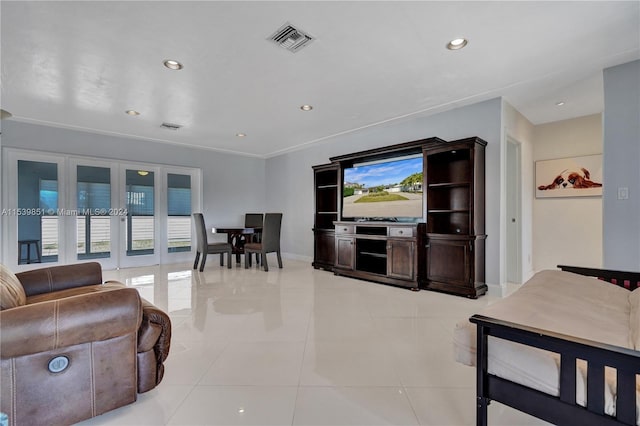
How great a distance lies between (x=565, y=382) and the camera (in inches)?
39.0

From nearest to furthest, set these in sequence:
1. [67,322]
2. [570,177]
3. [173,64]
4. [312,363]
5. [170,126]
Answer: [67,322], [312,363], [173,64], [570,177], [170,126]

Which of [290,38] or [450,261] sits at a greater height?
[290,38]

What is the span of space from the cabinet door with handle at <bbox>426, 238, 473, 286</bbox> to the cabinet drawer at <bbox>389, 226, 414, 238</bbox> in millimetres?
277

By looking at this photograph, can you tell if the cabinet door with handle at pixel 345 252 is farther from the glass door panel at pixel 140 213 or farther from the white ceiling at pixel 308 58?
the glass door panel at pixel 140 213

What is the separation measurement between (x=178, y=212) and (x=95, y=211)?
1.44 m

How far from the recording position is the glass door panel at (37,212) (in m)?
4.84

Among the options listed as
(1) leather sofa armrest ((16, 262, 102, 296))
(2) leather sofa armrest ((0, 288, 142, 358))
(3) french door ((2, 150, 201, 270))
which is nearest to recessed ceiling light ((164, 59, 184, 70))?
(1) leather sofa armrest ((16, 262, 102, 296))

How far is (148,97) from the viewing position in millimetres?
3830

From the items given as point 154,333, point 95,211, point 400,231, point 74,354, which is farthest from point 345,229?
point 95,211

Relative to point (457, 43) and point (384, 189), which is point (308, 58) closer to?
point (457, 43)

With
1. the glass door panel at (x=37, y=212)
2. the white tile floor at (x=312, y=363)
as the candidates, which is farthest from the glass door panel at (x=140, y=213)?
the white tile floor at (x=312, y=363)

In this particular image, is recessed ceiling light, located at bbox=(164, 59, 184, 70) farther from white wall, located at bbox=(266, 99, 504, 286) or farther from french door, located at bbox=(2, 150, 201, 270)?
french door, located at bbox=(2, 150, 201, 270)

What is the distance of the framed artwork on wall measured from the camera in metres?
4.37

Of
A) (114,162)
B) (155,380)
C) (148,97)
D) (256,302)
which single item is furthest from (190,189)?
(155,380)
